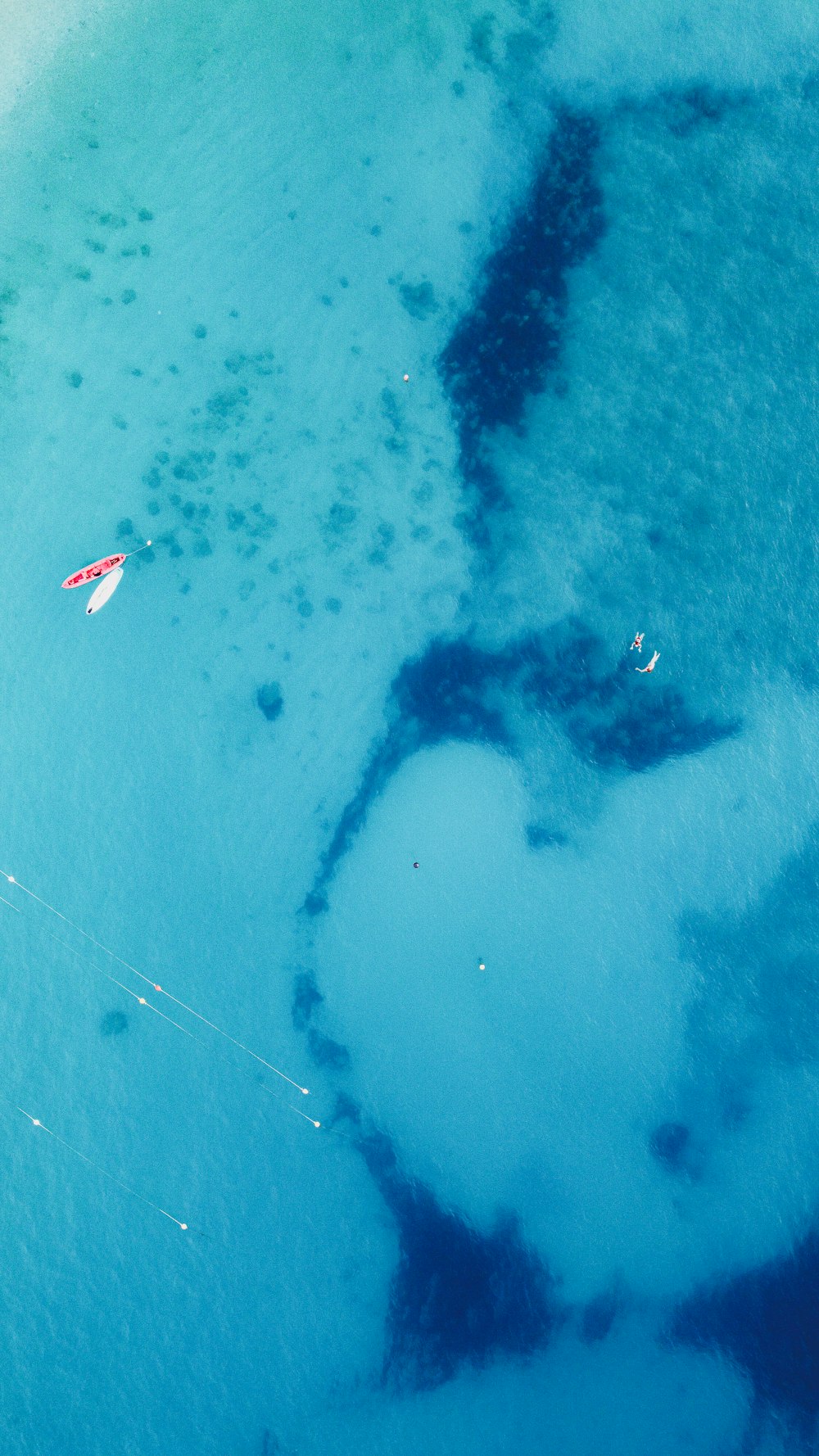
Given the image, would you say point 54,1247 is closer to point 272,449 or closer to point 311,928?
point 311,928

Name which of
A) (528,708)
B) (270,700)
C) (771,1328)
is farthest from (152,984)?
(771,1328)

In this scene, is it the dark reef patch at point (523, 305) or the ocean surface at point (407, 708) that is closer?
the ocean surface at point (407, 708)

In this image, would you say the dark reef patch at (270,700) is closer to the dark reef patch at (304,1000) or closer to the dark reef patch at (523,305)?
the dark reef patch at (523,305)

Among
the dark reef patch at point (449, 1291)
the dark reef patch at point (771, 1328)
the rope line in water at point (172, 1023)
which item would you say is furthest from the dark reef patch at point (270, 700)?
Result: the dark reef patch at point (771, 1328)

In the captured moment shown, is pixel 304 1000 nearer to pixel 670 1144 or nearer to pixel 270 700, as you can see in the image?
pixel 270 700

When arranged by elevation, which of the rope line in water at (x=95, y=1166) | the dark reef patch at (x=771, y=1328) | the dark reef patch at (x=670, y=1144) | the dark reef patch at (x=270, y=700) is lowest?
the dark reef patch at (x=771, y=1328)

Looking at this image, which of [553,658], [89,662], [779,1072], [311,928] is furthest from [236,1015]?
[779,1072]

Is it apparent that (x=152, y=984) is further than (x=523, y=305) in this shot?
No
